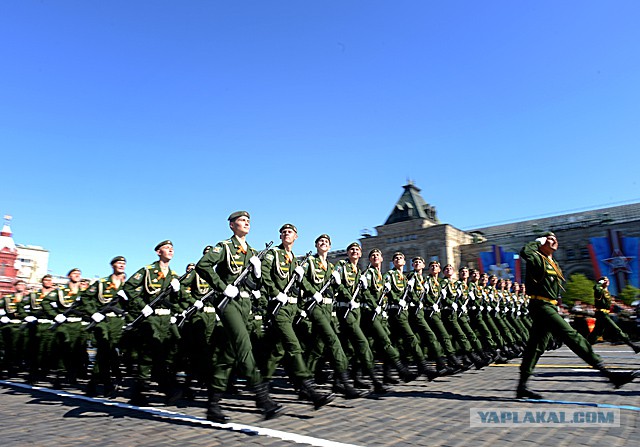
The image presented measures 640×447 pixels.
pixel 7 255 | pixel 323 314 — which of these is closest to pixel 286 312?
pixel 323 314

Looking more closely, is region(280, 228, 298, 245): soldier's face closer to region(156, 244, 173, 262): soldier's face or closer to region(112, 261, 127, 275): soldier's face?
region(156, 244, 173, 262): soldier's face

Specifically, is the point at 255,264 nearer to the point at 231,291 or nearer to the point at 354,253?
the point at 231,291

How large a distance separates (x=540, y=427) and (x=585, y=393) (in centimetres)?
240

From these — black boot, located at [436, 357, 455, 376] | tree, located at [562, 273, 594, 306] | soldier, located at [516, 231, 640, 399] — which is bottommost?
black boot, located at [436, 357, 455, 376]

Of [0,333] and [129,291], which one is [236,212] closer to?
[129,291]

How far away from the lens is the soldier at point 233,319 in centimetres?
482

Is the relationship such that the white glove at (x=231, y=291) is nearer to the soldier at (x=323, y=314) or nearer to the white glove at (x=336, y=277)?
the soldier at (x=323, y=314)

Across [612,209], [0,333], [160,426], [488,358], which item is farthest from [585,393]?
[612,209]

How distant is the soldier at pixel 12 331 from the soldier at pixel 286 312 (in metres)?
7.54

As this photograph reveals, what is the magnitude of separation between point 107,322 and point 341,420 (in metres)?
4.73

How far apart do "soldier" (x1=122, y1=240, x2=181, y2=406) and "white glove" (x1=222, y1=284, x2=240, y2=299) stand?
1.76 metres

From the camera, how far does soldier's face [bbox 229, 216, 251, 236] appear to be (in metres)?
5.64

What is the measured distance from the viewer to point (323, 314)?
6.25 metres

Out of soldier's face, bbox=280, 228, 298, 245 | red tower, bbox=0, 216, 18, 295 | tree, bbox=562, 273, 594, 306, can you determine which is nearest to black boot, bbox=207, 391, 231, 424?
soldier's face, bbox=280, 228, 298, 245
